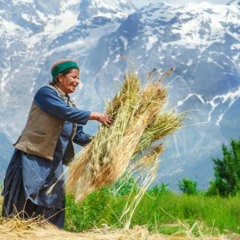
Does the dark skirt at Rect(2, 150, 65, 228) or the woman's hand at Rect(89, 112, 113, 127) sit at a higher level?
the woman's hand at Rect(89, 112, 113, 127)

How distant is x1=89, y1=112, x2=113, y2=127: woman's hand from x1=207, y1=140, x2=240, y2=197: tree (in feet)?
39.6

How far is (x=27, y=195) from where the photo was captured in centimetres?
539

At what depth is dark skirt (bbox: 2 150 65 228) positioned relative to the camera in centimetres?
543

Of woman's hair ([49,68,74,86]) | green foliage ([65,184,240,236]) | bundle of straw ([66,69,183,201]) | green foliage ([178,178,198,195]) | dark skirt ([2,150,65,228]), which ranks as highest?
woman's hair ([49,68,74,86])

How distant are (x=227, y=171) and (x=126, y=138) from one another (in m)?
13.4

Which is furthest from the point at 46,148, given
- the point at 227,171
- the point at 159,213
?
the point at 227,171

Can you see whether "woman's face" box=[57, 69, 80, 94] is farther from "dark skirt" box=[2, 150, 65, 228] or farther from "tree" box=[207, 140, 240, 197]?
"tree" box=[207, 140, 240, 197]

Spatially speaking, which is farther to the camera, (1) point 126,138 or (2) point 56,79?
(2) point 56,79

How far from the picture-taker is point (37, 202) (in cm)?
545

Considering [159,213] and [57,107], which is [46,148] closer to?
[57,107]

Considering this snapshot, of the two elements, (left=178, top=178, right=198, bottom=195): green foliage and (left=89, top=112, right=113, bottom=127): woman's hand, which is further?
(left=178, top=178, right=198, bottom=195): green foliage

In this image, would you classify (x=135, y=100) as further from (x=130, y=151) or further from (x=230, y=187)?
(x=230, y=187)

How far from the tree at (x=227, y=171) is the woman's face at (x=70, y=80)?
12.1 meters

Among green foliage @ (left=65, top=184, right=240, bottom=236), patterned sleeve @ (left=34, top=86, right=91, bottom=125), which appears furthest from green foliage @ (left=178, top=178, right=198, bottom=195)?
patterned sleeve @ (left=34, top=86, right=91, bottom=125)
